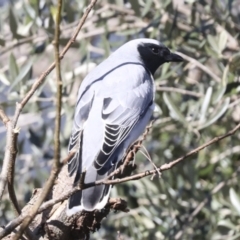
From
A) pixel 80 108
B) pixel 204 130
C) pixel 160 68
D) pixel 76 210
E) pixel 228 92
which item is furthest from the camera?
pixel 160 68

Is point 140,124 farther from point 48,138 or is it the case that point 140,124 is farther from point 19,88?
point 48,138

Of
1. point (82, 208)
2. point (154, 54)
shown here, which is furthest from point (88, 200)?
point (154, 54)

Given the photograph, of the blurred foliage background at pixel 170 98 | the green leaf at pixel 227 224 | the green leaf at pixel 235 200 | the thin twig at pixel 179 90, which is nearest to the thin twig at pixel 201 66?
the blurred foliage background at pixel 170 98

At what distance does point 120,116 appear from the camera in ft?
12.2

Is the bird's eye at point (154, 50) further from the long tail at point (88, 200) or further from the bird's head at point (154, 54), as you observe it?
the long tail at point (88, 200)

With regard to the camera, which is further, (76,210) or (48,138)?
(48,138)

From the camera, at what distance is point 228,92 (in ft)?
13.3

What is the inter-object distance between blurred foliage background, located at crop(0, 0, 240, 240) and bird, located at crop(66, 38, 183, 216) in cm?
18

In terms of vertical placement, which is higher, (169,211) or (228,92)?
(228,92)

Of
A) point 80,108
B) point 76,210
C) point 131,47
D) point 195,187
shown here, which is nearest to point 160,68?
point 131,47

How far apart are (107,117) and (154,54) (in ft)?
3.13

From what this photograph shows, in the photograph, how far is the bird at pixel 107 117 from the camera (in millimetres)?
3152

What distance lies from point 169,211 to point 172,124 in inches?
18.8

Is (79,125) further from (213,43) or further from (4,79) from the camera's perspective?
(213,43)
